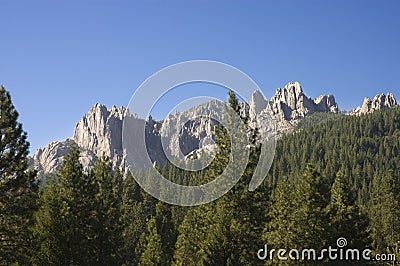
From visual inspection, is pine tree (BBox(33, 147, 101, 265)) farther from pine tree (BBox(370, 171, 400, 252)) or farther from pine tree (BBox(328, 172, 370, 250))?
pine tree (BBox(370, 171, 400, 252))

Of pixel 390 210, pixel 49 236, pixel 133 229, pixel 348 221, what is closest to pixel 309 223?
pixel 348 221

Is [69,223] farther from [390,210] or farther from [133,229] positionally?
[390,210]

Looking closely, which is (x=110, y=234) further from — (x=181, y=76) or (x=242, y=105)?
(x=181, y=76)

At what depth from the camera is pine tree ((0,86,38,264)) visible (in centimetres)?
2258

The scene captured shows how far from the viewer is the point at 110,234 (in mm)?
29453

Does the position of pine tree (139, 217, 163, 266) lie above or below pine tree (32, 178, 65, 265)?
above

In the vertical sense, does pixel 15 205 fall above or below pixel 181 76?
below

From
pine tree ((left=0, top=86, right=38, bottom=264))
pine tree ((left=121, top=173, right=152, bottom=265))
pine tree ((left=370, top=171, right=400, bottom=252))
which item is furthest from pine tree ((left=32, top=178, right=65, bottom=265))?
pine tree ((left=370, top=171, right=400, bottom=252))

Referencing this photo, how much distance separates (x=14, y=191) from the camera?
2323cm

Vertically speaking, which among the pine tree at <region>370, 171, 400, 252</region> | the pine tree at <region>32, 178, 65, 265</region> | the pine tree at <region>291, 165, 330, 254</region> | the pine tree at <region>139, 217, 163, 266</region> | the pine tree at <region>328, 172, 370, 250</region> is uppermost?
the pine tree at <region>370, 171, 400, 252</region>

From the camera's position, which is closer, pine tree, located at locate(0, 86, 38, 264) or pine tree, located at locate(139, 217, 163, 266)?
pine tree, located at locate(0, 86, 38, 264)

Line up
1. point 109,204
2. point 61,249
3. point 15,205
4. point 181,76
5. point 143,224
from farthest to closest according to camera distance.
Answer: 1. point 143,224
2. point 109,204
3. point 61,249
4. point 15,205
5. point 181,76

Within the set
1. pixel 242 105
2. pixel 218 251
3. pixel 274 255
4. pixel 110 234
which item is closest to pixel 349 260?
pixel 274 255

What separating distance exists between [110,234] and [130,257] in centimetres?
1897
